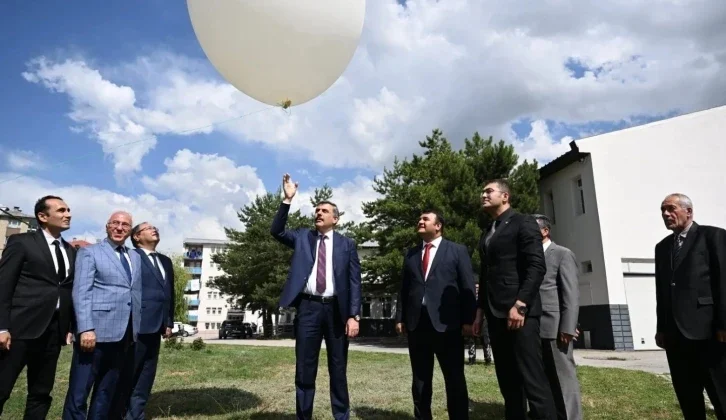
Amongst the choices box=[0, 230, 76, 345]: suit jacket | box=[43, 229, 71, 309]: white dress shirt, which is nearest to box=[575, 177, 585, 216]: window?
box=[43, 229, 71, 309]: white dress shirt

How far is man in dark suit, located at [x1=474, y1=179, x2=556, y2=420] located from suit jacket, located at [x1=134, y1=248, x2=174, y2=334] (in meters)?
2.98

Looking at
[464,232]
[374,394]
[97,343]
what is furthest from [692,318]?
[464,232]

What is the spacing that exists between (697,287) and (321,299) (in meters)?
2.81

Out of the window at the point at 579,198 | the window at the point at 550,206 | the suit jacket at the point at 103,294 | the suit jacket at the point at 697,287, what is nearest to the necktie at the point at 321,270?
the suit jacket at the point at 103,294

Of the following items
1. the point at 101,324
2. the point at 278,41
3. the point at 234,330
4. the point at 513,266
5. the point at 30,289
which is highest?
the point at 278,41

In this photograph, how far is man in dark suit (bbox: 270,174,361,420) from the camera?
394 centimetres

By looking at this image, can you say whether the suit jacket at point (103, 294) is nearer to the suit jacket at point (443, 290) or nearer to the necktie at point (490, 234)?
the suit jacket at point (443, 290)

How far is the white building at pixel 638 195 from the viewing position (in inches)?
606

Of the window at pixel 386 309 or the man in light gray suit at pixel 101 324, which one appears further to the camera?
the window at pixel 386 309

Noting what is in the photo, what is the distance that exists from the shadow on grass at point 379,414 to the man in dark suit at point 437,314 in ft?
2.71

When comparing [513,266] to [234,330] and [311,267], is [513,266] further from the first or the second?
[234,330]

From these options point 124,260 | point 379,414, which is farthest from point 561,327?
point 124,260

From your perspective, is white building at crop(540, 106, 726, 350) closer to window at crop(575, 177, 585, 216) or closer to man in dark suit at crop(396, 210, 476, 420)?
window at crop(575, 177, 585, 216)

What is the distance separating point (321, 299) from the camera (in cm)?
404
